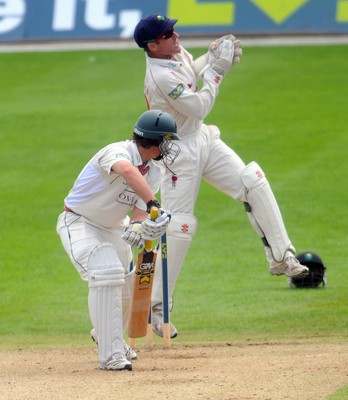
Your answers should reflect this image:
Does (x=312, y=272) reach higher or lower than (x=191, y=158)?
lower

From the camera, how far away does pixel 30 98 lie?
70.8ft

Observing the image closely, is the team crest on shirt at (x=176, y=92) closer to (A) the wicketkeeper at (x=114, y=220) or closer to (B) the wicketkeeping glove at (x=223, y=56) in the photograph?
(B) the wicketkeeping glove at (x=223, y=56)

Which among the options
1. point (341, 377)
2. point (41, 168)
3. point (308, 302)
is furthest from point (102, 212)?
point (41, 168)

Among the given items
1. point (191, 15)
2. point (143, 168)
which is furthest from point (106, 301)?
point (191, 15)

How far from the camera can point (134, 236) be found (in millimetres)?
8156

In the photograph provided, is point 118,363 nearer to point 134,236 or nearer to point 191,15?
point 134,236

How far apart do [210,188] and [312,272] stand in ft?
17.2

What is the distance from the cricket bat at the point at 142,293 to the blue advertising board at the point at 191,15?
14079mm

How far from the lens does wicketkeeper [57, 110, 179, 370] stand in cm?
814

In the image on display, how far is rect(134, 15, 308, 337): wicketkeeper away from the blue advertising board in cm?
1277

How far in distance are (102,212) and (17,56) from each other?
15.6 meters

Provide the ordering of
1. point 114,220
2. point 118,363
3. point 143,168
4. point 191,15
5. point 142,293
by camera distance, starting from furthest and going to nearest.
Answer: point 191,15 < point 142,293 < point 114,220 < point 143,168 < point 118,363

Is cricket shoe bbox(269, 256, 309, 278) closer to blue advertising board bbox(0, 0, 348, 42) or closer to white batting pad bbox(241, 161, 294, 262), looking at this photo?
white batting pad bbox(241, 161, 294, 262)

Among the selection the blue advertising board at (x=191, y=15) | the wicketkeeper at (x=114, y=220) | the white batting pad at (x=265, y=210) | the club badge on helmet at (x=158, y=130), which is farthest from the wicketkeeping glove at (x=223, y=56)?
the blue advertising board at (x=191, y=15)
